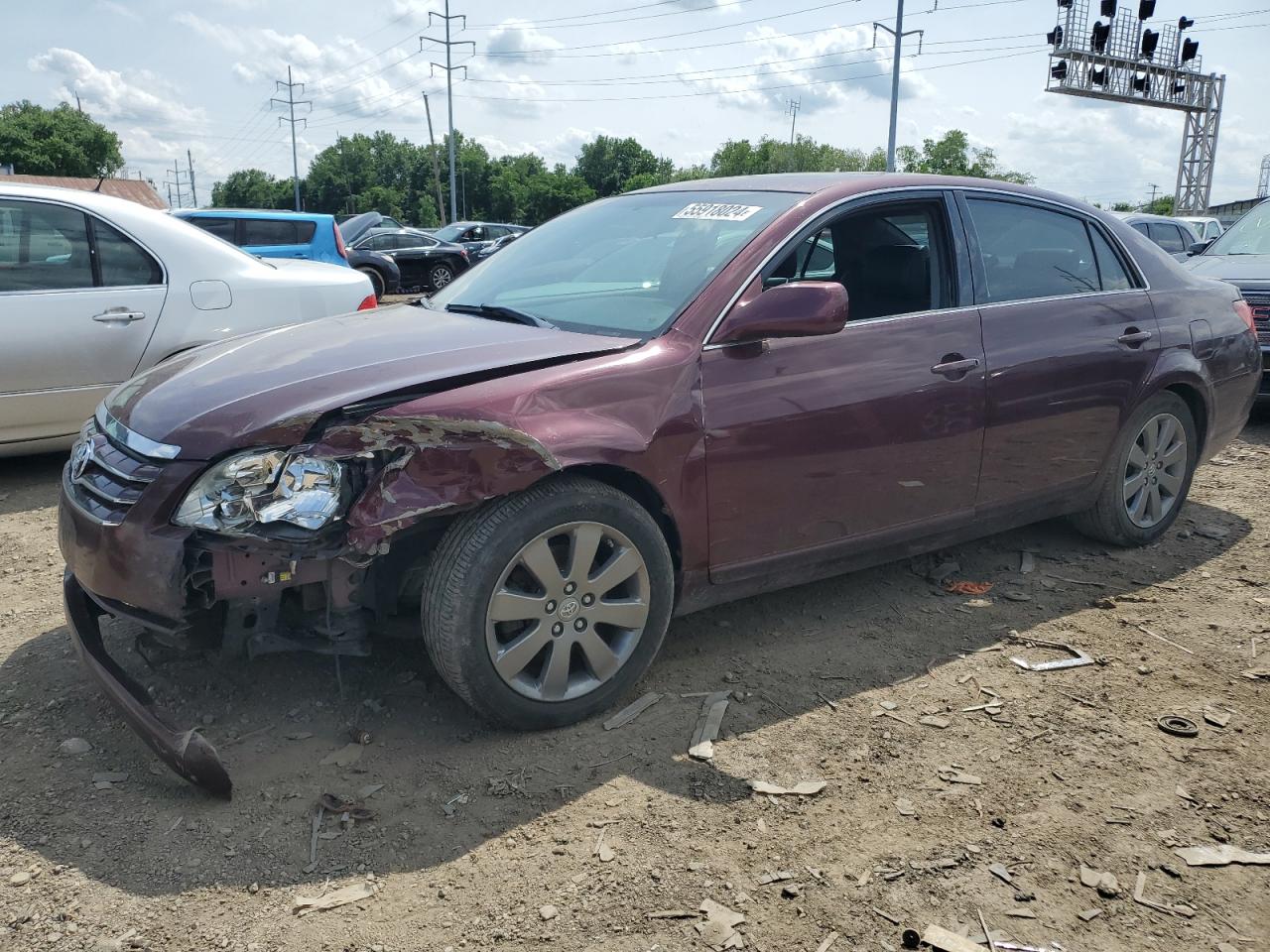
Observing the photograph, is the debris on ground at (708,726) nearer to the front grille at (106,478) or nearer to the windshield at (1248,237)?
the front grille at (106,478)

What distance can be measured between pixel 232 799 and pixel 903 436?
8.01 feet

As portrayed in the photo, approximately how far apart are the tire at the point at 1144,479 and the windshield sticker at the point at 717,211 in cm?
206

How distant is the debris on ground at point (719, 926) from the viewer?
2.24 meters

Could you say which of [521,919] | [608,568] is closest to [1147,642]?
[608,568]

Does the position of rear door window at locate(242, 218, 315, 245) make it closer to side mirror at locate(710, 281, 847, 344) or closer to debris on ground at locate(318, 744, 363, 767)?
side mirror at locate(710, 281, 847, 344)

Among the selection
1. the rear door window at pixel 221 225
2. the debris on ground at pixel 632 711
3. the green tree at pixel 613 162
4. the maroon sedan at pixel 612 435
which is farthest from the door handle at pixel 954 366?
the green tree at pixel 613 162

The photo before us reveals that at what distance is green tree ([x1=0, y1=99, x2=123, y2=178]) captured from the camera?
7662 cm

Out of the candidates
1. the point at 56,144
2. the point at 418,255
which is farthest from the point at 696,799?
the point at 56,144

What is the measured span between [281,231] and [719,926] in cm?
1224

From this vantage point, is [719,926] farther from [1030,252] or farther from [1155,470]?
[1155,470]

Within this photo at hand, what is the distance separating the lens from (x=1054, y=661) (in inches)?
145

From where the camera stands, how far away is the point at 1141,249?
4672 millimetres

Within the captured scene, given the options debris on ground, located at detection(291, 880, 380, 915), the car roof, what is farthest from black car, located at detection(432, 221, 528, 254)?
debris on ground, located at detection(291, 880, 380, 915)

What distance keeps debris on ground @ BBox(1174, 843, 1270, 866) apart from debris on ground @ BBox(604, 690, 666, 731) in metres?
1.51
